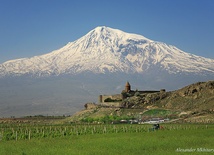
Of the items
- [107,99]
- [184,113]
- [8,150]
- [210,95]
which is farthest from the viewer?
[107,99]

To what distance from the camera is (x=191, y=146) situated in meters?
29.4

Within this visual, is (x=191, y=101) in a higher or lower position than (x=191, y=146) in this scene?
higher

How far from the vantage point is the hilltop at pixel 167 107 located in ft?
262

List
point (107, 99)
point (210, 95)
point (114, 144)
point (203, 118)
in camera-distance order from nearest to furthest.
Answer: point (114, 144) < point (203, 118) < point (210, 95) < point (107, 99)

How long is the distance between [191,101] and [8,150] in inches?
2729

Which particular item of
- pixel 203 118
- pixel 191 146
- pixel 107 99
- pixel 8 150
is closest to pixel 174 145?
pixel 191 146

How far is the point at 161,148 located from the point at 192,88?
2817 inches

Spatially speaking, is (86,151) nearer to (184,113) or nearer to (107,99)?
(184,113)

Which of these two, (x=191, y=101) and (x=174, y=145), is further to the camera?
(x=191, y=101)

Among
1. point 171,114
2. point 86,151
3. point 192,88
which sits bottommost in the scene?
point 86,151

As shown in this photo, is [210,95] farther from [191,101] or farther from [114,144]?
[114,144]

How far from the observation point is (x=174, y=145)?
30.2 m

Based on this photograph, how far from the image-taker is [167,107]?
92.7m

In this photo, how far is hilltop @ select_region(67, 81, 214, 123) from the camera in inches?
3145
